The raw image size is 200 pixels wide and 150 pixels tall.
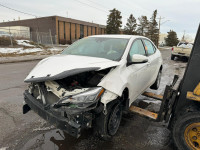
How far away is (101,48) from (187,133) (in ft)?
7.39

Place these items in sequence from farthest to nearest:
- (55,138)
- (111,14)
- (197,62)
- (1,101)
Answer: (111,14) < (1,101) < (55,138) < (197,62)

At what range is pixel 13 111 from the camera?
3.65 meters

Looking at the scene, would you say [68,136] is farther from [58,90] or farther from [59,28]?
[59,28]

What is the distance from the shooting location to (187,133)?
7.56 ft

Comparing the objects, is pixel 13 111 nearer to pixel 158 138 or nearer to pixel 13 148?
pixel 13 148

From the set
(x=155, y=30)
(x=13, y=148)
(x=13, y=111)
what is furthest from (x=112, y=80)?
(x=155, y=30)

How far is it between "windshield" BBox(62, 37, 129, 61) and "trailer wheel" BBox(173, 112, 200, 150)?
1445 mm

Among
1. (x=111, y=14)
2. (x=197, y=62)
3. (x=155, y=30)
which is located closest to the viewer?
(x=197, y=62)

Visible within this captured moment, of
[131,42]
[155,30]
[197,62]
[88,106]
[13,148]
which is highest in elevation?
[155,30]

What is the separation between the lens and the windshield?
311cm

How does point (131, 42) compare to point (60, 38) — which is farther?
point (60, 38)

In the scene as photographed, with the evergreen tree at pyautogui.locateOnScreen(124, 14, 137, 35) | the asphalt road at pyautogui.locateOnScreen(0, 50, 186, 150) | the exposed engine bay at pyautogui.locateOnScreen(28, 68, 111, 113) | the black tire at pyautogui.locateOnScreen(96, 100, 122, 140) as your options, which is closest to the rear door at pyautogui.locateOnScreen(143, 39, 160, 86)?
the asphalt road at pyautogui.locateOnScreen(0, 50, 186, 150)

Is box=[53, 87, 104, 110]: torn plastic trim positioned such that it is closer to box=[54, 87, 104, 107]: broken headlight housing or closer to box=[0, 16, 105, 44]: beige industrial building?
box=[54, 87, 104, 107]: broken headlight housing

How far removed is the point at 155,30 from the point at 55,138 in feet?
170
